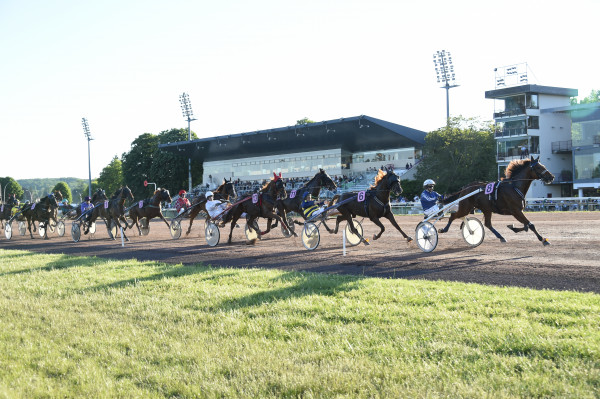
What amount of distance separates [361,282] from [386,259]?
311 cm

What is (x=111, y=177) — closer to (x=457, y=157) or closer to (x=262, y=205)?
(x=457, y=157)

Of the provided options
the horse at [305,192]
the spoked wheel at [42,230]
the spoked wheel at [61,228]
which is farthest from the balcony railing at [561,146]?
the spoked wheel at [42,230]

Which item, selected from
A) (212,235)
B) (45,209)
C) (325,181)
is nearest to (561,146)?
(325,181)

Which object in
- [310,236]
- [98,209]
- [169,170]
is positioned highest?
→ [169,170]

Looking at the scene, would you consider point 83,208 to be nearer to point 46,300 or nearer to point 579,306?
point 46,300

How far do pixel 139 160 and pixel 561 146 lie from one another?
53.9 metres

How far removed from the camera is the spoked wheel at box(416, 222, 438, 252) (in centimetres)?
1129

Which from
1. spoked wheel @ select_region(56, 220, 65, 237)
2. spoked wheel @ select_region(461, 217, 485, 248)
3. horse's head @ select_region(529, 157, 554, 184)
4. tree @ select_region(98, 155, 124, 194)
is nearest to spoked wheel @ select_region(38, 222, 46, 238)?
spoked wheel @ select_region(56, 220, 65, 237)

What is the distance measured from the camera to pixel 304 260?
10.9 meters

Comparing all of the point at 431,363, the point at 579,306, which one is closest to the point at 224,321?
the point at 431,363

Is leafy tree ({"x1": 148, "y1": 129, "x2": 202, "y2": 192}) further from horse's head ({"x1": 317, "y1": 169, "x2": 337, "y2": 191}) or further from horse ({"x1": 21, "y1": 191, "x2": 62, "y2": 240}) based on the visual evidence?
horse's head ({"x1": 317, "y1": 169, "x2": 337, "y2": 191})

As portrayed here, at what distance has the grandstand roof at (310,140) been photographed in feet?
171

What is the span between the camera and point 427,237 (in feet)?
37.3

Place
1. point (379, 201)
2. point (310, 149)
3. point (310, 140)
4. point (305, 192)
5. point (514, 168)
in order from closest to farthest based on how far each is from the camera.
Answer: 1. point (514, 168)
2. point (379, 201)
3. point (305, 192)
4. point (310, 140)
5. point (310, 149)
